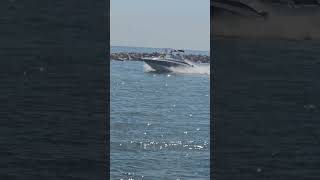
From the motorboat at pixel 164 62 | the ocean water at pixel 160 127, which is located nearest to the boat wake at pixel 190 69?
A: the ocean water at pixel 160 127

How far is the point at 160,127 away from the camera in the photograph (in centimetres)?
2397

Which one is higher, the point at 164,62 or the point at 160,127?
the point at 164,62

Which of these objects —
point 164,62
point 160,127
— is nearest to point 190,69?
point 164,62

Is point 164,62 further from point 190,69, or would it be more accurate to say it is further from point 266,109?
point 266,109

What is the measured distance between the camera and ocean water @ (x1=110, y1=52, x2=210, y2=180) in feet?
56.7

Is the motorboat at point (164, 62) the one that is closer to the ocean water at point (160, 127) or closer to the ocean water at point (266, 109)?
the ocean water at point (160, 127)

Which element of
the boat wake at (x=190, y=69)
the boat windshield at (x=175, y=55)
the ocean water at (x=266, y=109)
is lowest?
the ocean water at (x=266, y=109)

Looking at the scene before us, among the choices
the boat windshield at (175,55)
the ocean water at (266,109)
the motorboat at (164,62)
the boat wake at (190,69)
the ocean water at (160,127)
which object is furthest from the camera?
the boat wake at (190,69)

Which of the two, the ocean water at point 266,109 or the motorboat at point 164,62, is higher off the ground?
the motorboat at point 164,62

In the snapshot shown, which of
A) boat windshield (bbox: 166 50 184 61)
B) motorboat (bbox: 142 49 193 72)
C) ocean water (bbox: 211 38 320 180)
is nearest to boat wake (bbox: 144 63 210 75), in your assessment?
motorboat (bbox: 142 49 193 72)

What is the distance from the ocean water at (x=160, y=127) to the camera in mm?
17297
